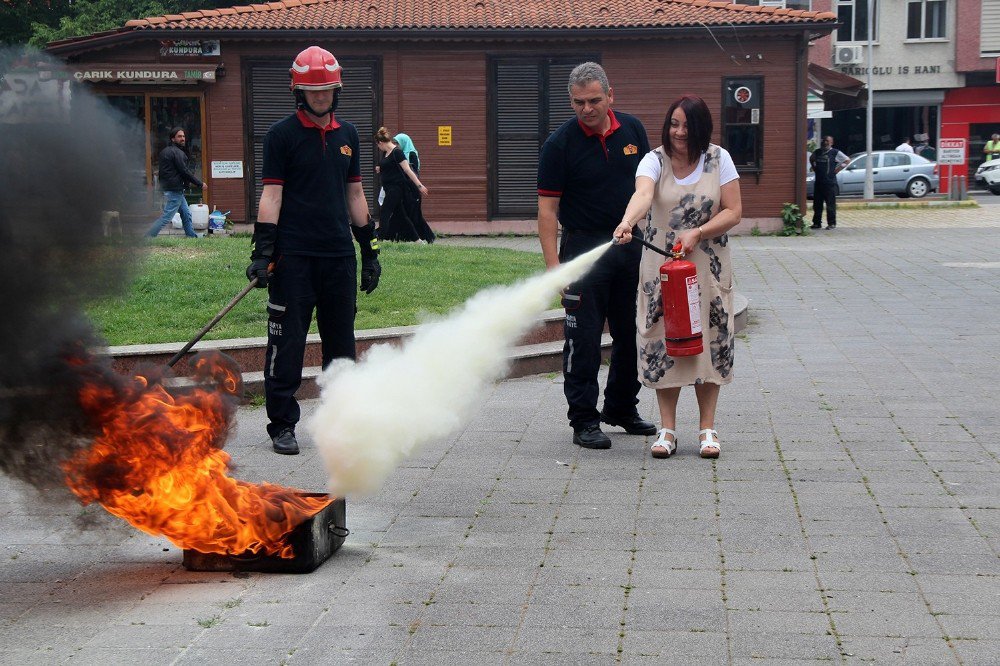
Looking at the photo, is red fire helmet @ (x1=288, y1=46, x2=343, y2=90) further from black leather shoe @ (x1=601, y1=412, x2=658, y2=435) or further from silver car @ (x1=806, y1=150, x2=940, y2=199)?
silver car @ (x1=806, y1=150, x2=940, y2=199)

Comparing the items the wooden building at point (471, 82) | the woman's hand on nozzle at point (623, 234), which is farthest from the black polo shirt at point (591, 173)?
the wooden building at point (471, 82)

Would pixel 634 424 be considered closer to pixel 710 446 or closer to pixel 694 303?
pixel 710 446

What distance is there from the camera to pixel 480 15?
23625 mm

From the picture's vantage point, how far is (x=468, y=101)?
2336cm

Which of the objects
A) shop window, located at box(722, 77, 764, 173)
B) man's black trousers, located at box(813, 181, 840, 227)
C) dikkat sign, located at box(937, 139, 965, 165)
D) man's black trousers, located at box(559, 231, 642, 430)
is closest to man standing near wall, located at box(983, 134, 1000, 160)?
dikkat sign, located at box(937, 139, 965, 165)

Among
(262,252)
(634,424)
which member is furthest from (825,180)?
(262,252)

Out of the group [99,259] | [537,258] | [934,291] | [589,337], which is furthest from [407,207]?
[99,259]

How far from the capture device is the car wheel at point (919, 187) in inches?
1471

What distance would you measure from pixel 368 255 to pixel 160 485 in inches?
109

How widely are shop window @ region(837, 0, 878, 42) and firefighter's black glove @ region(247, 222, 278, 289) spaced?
40.8 metres

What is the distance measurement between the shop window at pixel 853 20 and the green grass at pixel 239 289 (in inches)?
1280

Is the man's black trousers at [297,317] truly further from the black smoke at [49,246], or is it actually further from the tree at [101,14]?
the tree at [101,14]

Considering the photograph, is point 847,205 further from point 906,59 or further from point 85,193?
point 85,193

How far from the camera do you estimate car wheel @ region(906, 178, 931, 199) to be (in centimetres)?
3738
